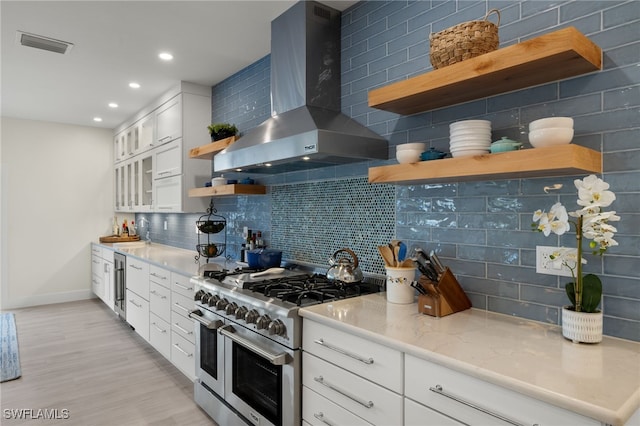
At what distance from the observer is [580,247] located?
135 cm

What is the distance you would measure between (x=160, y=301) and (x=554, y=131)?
3253mm

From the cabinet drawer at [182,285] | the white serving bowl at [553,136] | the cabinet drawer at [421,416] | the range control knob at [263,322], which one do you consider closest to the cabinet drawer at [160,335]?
the cabinet drawer at [182,285]

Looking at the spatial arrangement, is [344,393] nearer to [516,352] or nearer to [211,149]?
[516,352]

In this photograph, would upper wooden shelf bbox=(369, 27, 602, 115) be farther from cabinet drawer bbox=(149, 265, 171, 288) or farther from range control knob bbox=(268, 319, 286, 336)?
cabinet drawer bbox=(149, 265, 171, 288)

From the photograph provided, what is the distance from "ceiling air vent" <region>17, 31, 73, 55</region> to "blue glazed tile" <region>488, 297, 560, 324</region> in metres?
3.51

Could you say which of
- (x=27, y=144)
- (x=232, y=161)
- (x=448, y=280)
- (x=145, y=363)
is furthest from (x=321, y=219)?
(x=27, y=144)

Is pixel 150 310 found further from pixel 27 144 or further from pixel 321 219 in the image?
pixel 27 144

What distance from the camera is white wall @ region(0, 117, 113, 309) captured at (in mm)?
5430

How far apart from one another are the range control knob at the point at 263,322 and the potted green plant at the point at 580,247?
4.21 feet

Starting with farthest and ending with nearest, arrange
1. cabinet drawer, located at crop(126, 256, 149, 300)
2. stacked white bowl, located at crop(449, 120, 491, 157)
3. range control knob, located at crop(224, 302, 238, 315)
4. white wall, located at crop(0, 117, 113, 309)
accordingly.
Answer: white wall, located at crop(0, 117, 113, 309) → cabinet drawer, located at crop(126, 256, 149, 300) → range control knob, located at crop(224, 302, 238, 315) → stacked white bowl, located at crop(449, 120, 491, 157)

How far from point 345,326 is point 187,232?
3.42 meters

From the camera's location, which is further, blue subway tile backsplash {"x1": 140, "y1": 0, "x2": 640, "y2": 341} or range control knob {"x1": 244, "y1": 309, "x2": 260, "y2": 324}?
range control knob {"x1": 244, "y1": 309, "x2": 260, "y2": 324}

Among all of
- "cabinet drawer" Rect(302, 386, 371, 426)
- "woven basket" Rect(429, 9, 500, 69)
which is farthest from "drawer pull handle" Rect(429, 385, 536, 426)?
"woven basket" Rect(429, 9, 500, 69)

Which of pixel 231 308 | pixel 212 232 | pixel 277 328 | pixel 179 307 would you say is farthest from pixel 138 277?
pixel 277 328
